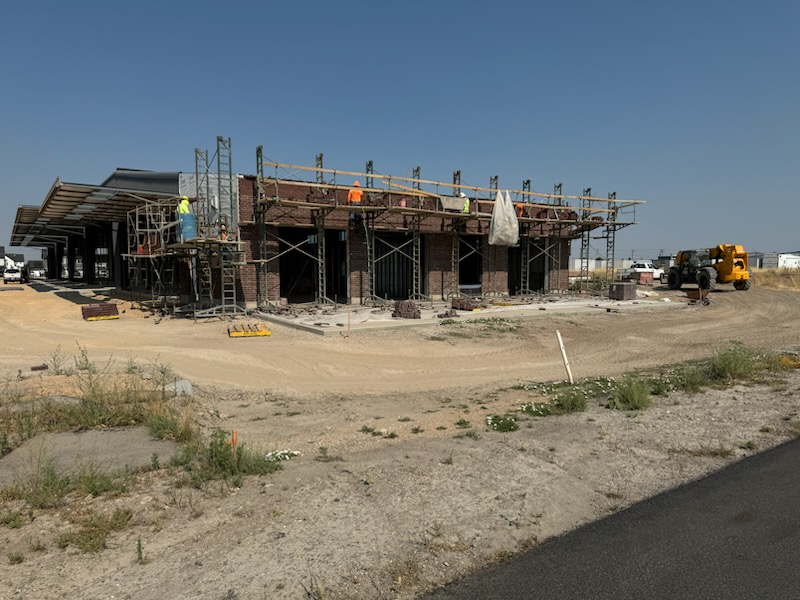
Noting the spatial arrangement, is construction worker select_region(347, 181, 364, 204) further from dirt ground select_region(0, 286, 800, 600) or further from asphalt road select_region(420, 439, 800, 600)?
asphalt road select_region(420, 439, 800, 600)

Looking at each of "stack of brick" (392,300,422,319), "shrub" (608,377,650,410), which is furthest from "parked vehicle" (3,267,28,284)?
"shrub" (608,377,650,410)

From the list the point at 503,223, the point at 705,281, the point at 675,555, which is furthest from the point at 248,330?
the point at 705,281

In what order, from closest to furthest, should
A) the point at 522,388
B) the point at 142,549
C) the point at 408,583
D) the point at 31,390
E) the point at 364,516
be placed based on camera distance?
the point at 408,583
the point at 142,549
the point at 364,516
the point at 31,390
the point at 522,388

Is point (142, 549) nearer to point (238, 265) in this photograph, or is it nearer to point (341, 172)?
point (238, 265)

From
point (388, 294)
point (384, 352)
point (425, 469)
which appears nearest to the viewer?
point (425, 469)

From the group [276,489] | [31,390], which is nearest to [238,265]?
[31,390]

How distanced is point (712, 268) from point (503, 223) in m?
15.5

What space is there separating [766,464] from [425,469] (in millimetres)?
3458

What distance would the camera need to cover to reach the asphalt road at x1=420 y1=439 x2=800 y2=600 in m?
3.10

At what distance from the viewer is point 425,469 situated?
503 centimetres

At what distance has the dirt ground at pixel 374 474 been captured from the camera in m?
3.29

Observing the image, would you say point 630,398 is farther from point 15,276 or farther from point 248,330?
point 15,276

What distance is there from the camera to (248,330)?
16.3 meters

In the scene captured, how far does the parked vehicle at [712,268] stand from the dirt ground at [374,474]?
20.8 meters
